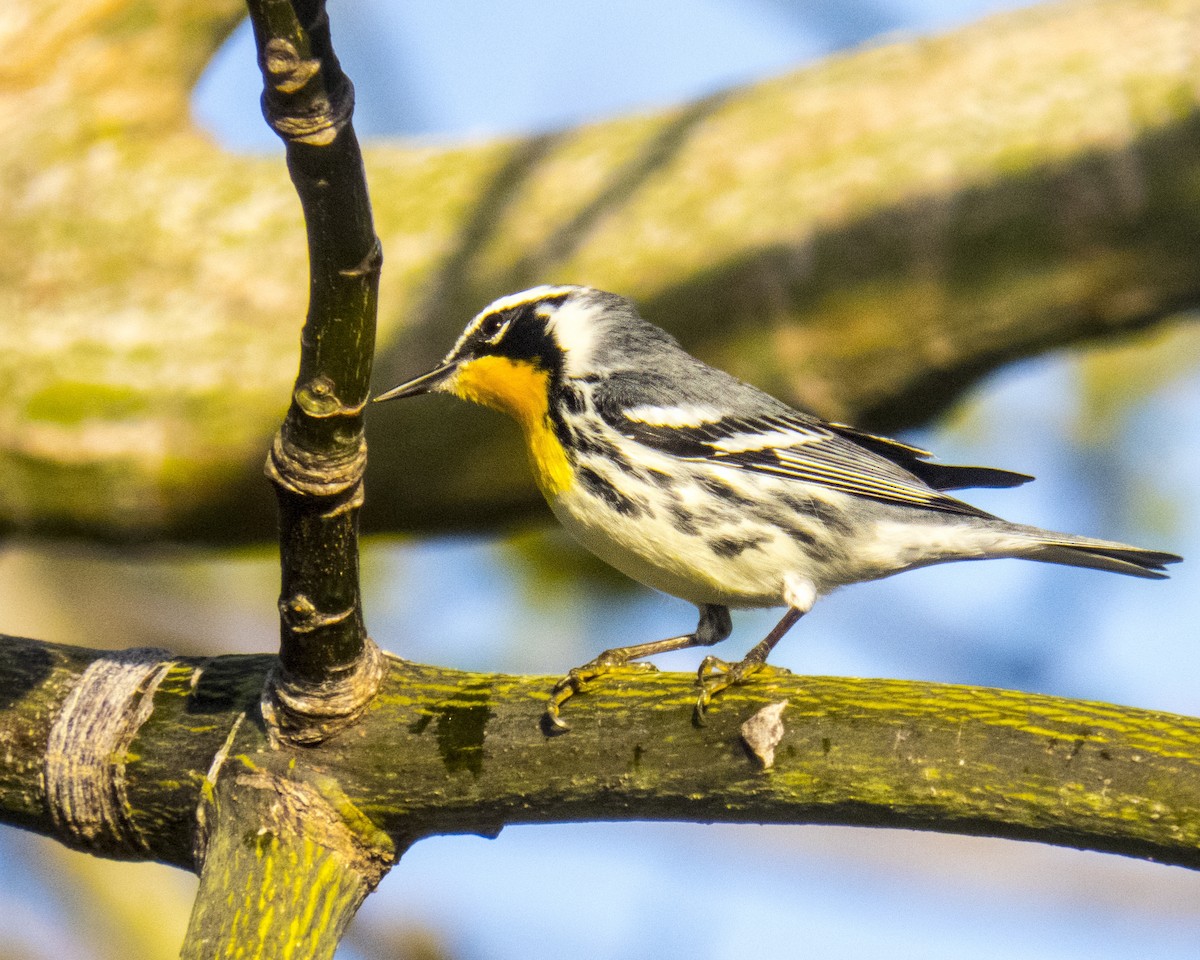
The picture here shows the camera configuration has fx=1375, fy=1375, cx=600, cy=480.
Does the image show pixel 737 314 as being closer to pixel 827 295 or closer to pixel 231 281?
pixel 827 295

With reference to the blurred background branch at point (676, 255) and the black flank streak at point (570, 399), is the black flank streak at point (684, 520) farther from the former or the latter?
the blurred background branch at point (676, 255)

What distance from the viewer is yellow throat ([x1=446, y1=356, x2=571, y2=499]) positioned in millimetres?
3832

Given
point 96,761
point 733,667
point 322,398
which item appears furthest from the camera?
point 733,667

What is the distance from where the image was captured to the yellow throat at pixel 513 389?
383 centimetres

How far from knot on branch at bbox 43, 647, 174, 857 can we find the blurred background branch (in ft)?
5.42

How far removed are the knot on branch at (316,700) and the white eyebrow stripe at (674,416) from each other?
1.30 metres

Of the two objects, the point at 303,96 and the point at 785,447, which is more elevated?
the point at 785,447

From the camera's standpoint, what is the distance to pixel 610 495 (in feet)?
11.7

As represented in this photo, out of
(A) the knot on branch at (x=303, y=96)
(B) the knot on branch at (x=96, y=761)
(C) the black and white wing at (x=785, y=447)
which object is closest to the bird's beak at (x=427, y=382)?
(C) the black and white wing at (x=785, y=447)

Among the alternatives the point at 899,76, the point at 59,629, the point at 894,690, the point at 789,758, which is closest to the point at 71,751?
the point at 789,758

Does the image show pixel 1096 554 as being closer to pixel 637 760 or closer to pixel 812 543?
pixel 812 543

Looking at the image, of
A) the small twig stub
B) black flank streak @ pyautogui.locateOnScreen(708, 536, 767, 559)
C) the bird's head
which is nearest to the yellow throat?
the bird's head

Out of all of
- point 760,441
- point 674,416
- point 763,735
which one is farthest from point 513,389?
point 763,735

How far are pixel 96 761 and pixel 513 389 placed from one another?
65.1 inches
